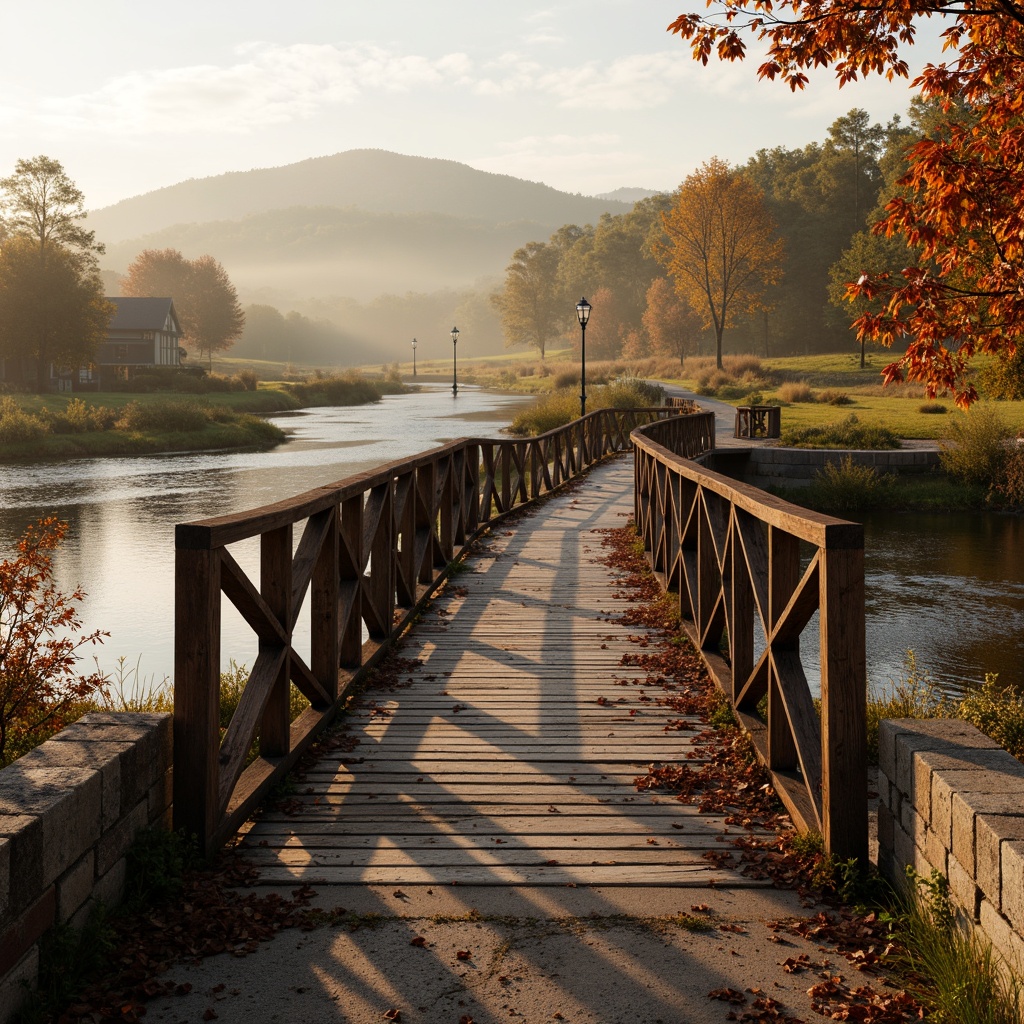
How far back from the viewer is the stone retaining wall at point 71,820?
2.52 meters

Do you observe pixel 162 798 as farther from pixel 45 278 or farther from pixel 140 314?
pixel 140 314

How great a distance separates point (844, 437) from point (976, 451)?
11.8 feet

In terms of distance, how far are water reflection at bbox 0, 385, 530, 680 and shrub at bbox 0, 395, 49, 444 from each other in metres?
2.84

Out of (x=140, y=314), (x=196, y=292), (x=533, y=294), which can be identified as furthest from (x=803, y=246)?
(x=196, y=292)

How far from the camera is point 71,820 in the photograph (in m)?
2.80

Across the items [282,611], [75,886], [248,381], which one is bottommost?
[75,886]

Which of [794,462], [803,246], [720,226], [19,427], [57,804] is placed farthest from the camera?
[803,246]

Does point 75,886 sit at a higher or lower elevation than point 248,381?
lower

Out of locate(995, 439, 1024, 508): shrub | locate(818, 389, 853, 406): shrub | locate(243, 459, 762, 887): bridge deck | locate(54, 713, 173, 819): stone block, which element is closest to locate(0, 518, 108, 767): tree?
locate(243, 459, 762, 887): bridge deck

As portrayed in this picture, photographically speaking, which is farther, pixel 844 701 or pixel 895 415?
pixel 895 415

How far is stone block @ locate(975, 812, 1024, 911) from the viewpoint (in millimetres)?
2549

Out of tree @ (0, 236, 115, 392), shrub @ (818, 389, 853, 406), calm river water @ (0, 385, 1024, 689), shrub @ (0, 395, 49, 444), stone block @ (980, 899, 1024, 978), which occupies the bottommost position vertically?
calm river water @ (0, 385, 1024, 689)

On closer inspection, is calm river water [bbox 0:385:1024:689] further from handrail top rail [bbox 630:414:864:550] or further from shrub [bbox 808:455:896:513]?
handrail top rail [bbox 630:414:864:550]

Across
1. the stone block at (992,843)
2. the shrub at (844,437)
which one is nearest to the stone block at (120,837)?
the stone block at (992,843)
